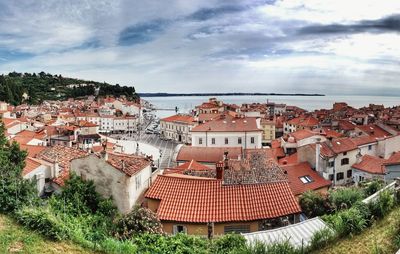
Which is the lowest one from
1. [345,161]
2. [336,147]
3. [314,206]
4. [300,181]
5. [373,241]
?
[345,161]

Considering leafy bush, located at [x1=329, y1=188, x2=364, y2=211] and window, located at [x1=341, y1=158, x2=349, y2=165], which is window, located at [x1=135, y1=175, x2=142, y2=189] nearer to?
leafy bush, located at [x1=329, y1=188, x2=364, y2=211]

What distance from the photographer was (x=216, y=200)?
16.4 m

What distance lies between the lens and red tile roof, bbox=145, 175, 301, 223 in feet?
51.2

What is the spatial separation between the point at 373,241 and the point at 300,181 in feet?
62.5

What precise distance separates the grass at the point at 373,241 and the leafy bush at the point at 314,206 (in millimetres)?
9195

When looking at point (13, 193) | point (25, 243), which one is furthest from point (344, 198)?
point (25, 243)

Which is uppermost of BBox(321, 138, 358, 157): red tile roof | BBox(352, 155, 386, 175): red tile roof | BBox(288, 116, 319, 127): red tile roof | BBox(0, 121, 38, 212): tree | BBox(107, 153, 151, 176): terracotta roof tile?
BBox(0, 121, 38, 212): tree

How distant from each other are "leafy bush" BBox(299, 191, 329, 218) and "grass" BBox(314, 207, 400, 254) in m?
9.19

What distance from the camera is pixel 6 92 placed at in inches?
4232

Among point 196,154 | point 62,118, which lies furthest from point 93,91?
point 196,154

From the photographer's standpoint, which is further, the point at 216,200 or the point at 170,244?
the point at 216,200

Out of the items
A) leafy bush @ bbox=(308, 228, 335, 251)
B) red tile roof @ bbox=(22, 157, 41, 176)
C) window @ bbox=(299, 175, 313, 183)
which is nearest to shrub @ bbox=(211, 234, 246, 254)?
leafy bush @ bbox=(308, 228, 335, 251)

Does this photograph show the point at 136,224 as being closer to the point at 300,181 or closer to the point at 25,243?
the point at 25,243

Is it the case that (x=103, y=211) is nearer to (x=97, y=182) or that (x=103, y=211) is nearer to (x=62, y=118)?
(x=97, y=182)
